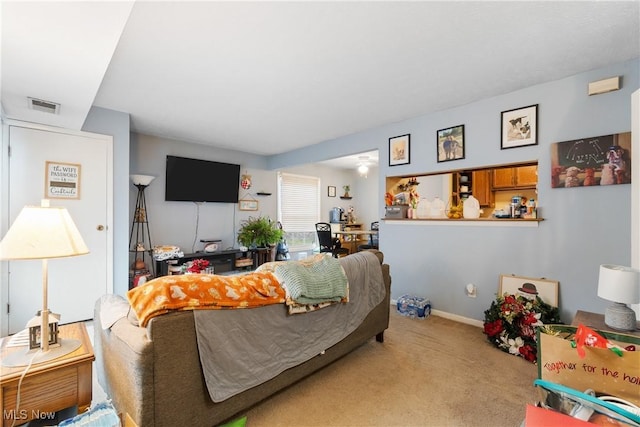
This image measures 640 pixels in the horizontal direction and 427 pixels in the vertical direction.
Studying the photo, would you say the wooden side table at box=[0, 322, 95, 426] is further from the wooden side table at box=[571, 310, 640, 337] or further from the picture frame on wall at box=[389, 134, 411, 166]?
the picture frame on wall at box=[389, 134, 411, 166]

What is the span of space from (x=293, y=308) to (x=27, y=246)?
130 centimetres

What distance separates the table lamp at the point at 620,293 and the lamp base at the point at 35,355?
9.31ft

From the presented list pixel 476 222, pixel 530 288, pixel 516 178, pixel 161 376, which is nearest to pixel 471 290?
pixel 530 288

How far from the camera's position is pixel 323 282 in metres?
1.90

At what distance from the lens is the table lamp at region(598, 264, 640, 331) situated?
1555 millimetres

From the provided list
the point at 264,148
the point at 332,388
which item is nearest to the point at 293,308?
the point at 332,388

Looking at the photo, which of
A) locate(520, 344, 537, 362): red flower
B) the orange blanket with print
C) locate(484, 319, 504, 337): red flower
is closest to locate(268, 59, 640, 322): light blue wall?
locate(484, 319, 504, 337): red flower

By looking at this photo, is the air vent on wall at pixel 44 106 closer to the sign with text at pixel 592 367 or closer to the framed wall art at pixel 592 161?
the sign with text at pixel 592 367

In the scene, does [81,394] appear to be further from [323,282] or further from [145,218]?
[145,218]

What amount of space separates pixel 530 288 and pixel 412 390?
167 centimetres

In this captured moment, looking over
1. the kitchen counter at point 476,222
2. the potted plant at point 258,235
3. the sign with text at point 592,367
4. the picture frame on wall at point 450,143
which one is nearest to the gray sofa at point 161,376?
the sign with text at point 592,367

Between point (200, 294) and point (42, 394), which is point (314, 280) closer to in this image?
point (200, 294)

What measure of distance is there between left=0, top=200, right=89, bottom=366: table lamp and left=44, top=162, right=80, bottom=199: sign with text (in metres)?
2.24

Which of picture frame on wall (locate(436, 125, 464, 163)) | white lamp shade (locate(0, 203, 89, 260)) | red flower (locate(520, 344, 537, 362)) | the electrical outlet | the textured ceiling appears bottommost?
red flower (locate(520, 344, 537, 362))
